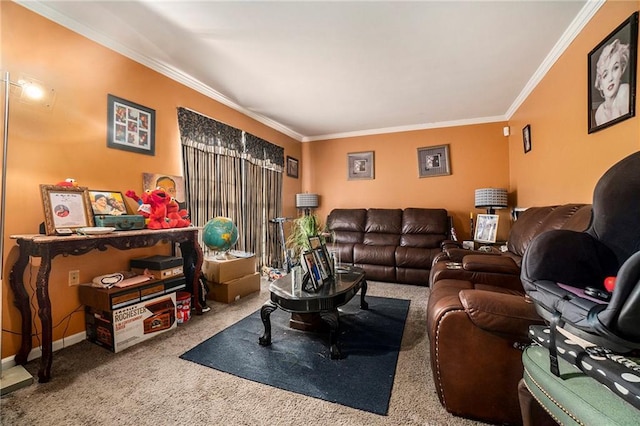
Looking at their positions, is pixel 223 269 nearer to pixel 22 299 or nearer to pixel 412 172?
pixel 22 299

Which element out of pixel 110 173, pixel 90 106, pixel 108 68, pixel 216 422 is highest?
pixel 108 68

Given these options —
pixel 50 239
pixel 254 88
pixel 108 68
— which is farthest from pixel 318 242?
pixel 108 68

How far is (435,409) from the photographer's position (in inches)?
53.2

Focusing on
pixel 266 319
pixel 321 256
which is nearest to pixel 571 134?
pixel 321 256

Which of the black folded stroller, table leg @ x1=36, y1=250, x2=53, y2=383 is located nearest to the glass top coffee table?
the black folded stroller

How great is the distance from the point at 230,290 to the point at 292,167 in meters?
2.85

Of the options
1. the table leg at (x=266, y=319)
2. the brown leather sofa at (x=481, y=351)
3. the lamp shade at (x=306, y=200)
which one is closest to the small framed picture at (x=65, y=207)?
the table leg at (x=266, y=319)

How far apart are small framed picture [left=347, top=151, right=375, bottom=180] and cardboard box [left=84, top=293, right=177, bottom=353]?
372 centimetres

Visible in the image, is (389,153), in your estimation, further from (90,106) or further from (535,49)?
(90,106)

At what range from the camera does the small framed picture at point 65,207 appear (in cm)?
178

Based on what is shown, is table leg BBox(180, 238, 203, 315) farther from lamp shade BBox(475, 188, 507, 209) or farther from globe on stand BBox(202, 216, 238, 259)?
lamp shade BBox(475, 188, 507, 209)

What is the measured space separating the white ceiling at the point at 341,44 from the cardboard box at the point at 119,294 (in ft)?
6.54

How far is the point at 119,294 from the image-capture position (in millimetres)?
1933

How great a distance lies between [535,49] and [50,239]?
4010mm
